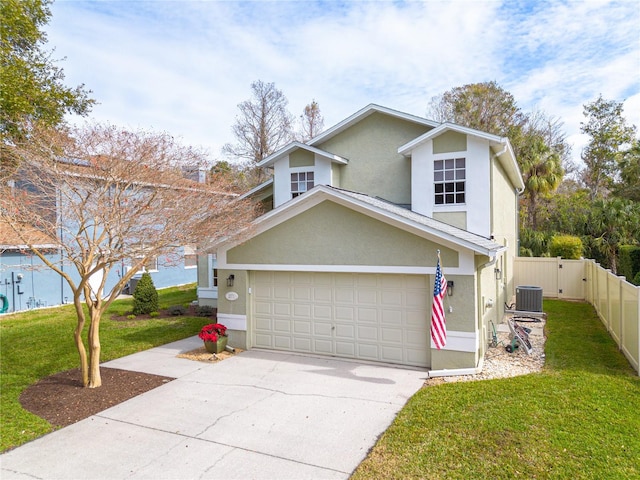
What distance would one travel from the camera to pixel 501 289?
1481cm

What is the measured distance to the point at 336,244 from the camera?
33.6ft

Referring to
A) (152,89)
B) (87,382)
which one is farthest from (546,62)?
(87,382)

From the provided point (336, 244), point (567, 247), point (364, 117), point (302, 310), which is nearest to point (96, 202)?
point (336, 244)

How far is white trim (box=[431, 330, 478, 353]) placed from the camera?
8828mm

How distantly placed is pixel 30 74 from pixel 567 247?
24968 millimetres

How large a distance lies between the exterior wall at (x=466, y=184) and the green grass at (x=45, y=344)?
8.82m

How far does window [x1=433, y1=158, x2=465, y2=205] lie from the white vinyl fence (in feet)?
15.3

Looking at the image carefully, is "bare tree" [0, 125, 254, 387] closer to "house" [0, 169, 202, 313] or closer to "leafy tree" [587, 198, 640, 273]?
"house" [0, 169, 202, 313]

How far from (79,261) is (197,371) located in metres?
3.60

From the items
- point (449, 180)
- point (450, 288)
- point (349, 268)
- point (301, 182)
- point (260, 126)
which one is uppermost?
point (260, 126)

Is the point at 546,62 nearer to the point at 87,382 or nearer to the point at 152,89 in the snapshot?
the point at 152,89

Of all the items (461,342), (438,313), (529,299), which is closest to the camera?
(438,313)

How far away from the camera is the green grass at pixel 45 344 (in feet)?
22.8

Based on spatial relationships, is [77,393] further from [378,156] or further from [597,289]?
[597,289]
